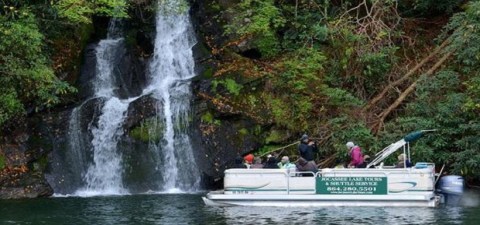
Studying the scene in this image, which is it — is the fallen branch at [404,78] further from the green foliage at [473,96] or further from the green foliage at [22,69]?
the green foliage at [22,69]

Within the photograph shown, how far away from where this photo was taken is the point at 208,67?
1104 inches

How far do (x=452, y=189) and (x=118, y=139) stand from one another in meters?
11.9

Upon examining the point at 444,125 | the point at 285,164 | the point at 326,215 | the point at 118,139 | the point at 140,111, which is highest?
the point at 140,111

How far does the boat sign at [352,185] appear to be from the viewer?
19266mm

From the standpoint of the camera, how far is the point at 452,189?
1956 centimetres

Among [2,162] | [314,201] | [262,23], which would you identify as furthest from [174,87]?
[314,201]

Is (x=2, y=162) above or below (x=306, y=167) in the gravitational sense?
above

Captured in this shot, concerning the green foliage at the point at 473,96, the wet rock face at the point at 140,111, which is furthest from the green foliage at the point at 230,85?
the green foliage at the point at 473,96

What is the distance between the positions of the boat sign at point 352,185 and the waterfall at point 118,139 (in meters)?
6.82

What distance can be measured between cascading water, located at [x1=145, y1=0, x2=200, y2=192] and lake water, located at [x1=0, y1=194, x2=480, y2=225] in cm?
362

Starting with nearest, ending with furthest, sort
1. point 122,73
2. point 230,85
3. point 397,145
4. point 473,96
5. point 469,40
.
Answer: point 397,145 → point 473,96 → point 469,40 → point 230,85 → point 122,73

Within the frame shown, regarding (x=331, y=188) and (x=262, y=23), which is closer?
(x=331, y=188)

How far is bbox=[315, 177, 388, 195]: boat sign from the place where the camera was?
1927 centimetres

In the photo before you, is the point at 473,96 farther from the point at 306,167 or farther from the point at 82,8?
the point at 82,8
